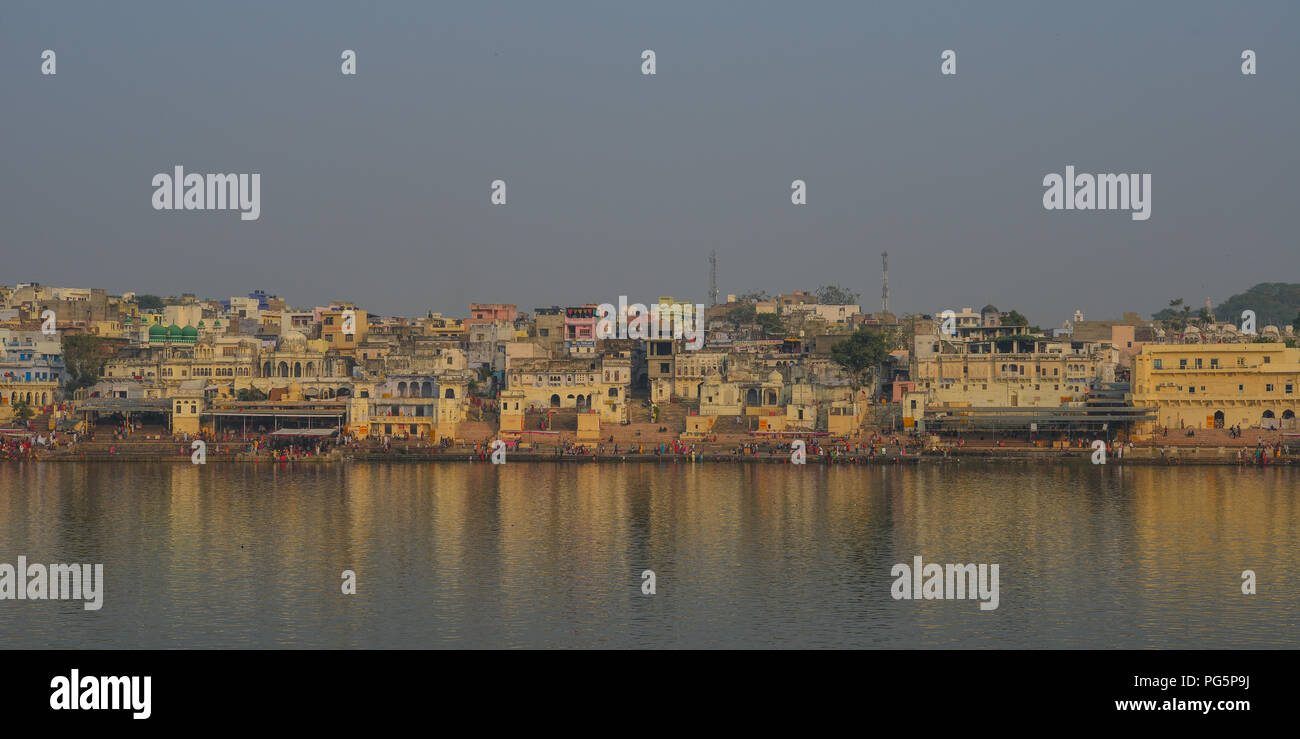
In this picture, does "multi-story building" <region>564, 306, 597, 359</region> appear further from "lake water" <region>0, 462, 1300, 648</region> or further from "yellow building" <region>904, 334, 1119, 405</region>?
"lake water" <region>0, 462, 1300, 648</region>

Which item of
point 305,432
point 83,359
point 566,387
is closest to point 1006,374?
point 566,387

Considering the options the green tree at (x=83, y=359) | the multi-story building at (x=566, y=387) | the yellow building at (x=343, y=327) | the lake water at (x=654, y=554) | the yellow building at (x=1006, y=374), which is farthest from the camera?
the yellow building at (x=343, y=327)

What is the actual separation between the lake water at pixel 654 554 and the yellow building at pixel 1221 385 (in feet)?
20.4

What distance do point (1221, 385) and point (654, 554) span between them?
2832 centimetres

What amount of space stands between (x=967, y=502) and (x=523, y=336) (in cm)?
3478

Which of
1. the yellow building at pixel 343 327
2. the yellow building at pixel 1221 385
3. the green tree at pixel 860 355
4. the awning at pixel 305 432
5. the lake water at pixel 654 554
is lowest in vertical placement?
the lake water at pixel 654 554

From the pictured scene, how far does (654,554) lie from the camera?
28672mm

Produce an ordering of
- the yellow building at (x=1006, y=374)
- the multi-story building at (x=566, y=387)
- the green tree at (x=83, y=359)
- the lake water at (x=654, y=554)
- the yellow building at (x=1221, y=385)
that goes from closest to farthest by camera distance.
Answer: the lake water at (x=654, y=554) < the yellow building at (x=1221, y=385) < the yellow building at (x=1006, y=374) < the multi-story building at (x=566, y=387) < the green tree at (x=83, y=359)

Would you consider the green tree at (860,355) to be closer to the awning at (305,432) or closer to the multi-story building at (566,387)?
the multi-story building at (566,387)

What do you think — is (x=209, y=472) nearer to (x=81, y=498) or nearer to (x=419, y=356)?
(x=81, y=498)

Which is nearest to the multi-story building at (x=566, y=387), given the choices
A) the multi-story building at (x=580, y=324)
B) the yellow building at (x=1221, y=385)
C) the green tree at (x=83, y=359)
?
the multi-story building at (x=580, y=324)

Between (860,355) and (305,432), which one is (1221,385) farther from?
(305,432)

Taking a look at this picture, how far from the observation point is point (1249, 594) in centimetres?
2438

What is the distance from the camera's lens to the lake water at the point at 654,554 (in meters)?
22.1
